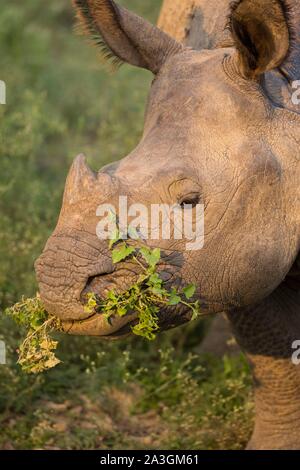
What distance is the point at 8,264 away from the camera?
22.9ft

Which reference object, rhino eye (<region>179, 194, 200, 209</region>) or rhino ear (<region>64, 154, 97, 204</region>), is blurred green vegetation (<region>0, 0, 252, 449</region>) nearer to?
rhino eye (<region>179, 194, 200, 209</region>)

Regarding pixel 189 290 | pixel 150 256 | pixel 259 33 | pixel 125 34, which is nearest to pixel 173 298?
pixel 189 290

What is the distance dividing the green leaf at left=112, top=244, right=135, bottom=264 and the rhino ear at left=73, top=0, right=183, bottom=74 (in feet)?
3.70

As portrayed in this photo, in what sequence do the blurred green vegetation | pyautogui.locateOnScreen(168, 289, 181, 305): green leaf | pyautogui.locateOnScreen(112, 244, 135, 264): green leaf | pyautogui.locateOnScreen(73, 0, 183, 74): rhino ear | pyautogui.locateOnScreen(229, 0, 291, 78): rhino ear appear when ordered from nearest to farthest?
pyautogui.locateOnScreen(112, 244, 135, 264): green leaf < pyautogui.locateOnScreen(168, 289, 181, 305): green leaf < pyautogui.locateOnScreen(229, 0, 291, 78): rhino ear < pyautogui.locateOnScreen(73, 0, 183, 74): rhino ear < the blurred green vegetation

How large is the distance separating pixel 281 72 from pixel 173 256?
1.04 metres

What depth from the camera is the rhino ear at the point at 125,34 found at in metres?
5.07

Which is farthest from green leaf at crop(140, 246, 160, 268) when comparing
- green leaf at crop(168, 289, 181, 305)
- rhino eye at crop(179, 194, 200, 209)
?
rhino eye at crop(179, 194, 200, 209)

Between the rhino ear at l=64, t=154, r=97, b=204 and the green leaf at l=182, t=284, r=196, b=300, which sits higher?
the rhino ear at l=64, t=154, r=97, b=204

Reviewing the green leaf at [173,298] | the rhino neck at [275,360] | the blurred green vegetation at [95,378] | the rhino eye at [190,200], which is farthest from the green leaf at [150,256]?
the blurred green vegetation at [95,378]

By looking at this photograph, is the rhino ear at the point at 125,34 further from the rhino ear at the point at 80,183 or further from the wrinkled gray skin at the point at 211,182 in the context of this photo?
the rhino ear at the point at 80,183

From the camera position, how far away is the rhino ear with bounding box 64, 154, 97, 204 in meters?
4.33

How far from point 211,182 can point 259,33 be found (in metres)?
0.68

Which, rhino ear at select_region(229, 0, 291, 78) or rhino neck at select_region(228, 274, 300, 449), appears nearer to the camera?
rhino ear at select_region(229, 0, 291, 78)

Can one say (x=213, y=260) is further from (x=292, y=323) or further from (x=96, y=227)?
(x=292, y=323)
